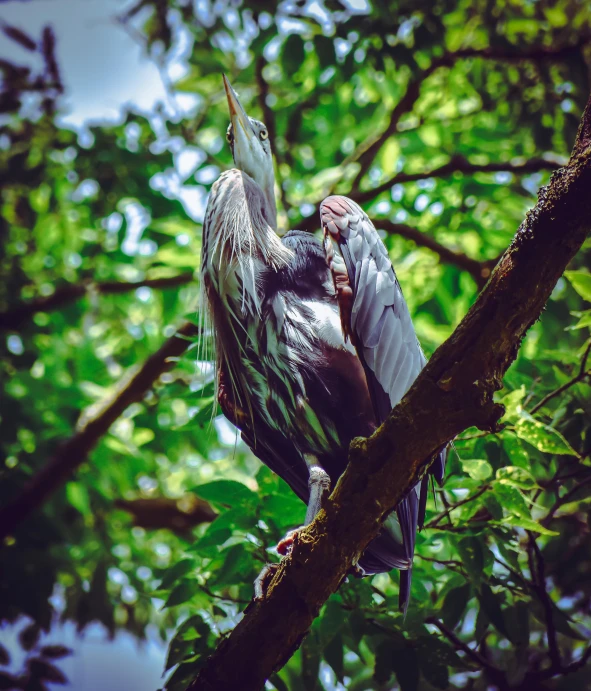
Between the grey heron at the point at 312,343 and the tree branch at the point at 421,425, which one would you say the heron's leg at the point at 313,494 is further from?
the tree branch at the point at 421,425

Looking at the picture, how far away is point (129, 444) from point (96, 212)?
1684mm

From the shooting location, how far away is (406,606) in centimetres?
215

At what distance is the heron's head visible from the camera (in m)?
3.30

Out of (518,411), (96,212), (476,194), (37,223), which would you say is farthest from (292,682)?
(37,223)

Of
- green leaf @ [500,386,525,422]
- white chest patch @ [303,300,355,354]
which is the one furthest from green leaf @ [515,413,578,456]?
white chest patch @ [303,300,355,354]

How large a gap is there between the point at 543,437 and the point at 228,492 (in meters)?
1.08

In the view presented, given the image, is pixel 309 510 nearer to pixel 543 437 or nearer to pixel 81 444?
pixel 543 437

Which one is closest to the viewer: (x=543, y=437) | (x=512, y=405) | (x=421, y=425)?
(x=421, y=425)

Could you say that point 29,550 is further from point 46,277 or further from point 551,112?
point 551,112

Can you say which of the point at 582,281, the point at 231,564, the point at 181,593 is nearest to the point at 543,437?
the point at 582,281

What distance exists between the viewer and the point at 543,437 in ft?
7.06

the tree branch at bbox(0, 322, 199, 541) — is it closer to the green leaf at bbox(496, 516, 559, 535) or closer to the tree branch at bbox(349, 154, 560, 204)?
the tree branch at bbox(349, 154, 560, 204)

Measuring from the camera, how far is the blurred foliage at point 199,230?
3188 mm

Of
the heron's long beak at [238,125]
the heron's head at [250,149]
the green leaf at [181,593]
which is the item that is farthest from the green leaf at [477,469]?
the heron's long beak at [238,125]
